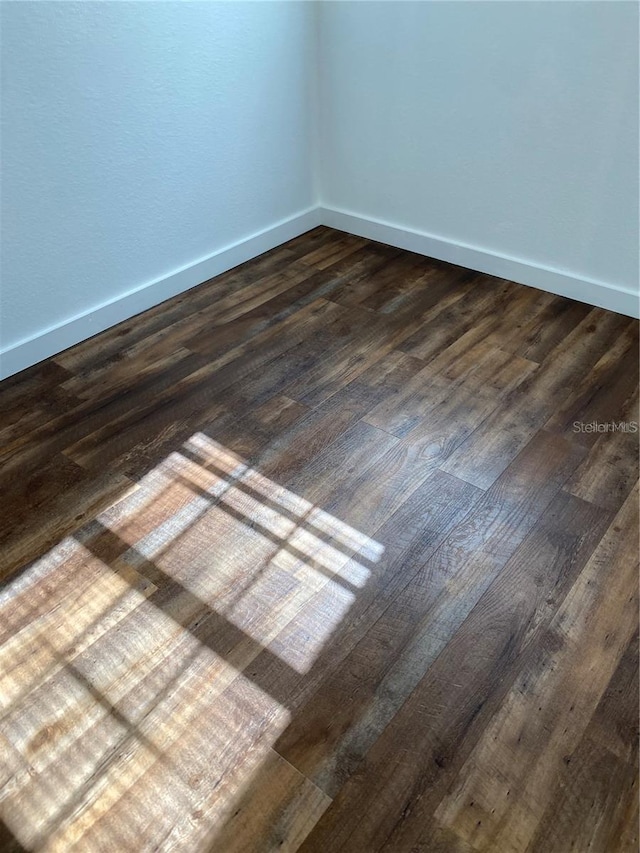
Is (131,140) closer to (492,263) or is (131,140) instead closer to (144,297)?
(144,297)

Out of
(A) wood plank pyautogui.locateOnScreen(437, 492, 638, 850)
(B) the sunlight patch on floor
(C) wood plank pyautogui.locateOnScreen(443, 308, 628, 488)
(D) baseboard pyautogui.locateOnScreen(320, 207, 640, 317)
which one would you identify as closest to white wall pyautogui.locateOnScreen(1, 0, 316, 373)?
(D) baseboard pyautogui.locateOnScreen(320, 207, 640, 317)

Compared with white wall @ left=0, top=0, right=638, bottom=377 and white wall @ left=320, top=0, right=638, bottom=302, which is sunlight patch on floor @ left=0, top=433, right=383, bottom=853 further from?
white wall @ left=320, top=0, right=638, bottom=302

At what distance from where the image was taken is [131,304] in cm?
247

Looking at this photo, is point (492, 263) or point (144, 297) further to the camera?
point (492, 263)

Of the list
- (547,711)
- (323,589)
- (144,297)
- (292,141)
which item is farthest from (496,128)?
(547,711)

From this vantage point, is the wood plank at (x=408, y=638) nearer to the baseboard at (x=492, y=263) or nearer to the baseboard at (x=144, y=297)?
the baseboard at (x=492, y=263)

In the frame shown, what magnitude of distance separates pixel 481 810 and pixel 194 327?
1856 millimetres

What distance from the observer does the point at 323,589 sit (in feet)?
5.01

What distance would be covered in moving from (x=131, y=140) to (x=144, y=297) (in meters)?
0.57

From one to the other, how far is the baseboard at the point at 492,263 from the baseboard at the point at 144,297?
248 mm

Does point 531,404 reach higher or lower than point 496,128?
lower

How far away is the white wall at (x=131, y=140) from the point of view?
6.33 ft

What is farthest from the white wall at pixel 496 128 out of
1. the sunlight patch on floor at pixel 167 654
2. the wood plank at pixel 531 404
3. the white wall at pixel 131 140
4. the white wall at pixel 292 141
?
the sunlight patch on floor at pixel 167 654

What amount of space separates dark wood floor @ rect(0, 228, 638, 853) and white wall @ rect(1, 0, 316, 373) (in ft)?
0.88
